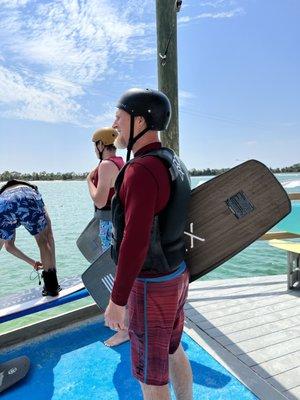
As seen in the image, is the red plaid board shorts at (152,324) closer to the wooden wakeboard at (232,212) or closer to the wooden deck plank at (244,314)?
the wooden wakeboard at (232,212)

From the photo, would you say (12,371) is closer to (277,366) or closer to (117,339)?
(117,339)

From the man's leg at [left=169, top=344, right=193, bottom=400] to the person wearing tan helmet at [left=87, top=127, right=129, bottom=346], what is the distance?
137cm

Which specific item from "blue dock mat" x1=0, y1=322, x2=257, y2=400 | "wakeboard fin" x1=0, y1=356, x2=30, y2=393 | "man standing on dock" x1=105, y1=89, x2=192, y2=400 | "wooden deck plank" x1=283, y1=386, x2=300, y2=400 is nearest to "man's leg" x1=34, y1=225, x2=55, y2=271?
"blue dock mat" x1=0, y1=322, x2=257, y2=400

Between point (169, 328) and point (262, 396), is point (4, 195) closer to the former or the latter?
point (169, 328)

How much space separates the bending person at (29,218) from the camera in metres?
3.25

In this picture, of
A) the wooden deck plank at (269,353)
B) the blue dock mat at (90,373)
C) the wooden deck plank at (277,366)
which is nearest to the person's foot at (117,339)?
the blue dock mat at (90,373)

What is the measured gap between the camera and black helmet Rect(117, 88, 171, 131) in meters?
1.78

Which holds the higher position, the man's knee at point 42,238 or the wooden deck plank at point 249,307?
the man's knee at point 42,238

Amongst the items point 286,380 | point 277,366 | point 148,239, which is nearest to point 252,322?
point 277,366

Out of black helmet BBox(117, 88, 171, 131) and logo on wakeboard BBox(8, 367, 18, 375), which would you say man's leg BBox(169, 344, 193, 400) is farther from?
logo on wakeboard BBox(8, 367, 18, 375)

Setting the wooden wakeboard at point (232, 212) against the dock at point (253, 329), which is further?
the dock at point (253, 329)

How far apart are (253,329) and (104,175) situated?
6.86 feet

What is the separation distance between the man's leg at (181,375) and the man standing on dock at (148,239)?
0.17 m

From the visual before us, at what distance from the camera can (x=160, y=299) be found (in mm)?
1716
